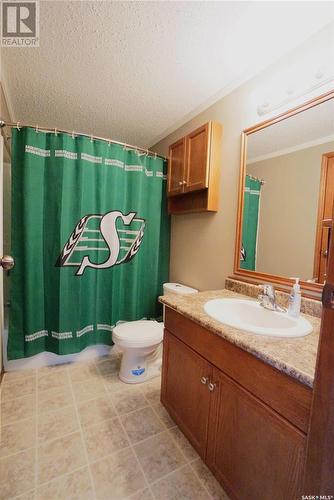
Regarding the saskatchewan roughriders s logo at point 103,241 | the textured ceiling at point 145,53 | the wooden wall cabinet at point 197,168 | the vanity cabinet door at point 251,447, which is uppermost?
the textured ceiling at point 145,53

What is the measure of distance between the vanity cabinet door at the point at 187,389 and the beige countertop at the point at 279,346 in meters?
0.21

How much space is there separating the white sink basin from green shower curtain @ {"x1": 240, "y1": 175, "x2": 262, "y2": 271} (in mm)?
310

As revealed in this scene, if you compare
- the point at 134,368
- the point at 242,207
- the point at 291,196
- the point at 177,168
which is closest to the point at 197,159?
the point at 177,168

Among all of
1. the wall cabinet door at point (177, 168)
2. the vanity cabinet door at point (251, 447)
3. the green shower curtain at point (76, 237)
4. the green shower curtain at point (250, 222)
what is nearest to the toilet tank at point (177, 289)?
the green shower curtain at point (76, 237)

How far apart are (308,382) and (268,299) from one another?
625mm

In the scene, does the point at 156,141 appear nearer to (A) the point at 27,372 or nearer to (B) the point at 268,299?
(B) the point at 268,299

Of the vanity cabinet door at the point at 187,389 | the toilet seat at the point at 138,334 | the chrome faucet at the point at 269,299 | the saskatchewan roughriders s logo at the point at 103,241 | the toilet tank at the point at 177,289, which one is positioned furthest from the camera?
the toilet tank at the point at 177,289

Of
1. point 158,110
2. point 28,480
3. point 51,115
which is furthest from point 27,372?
point 158,110

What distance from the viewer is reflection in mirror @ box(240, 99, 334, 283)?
1125mm

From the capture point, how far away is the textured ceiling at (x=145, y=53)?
3.62 feet

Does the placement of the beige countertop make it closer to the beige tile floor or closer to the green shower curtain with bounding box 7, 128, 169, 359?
the beige tile floor

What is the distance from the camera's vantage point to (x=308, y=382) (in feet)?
2.10
